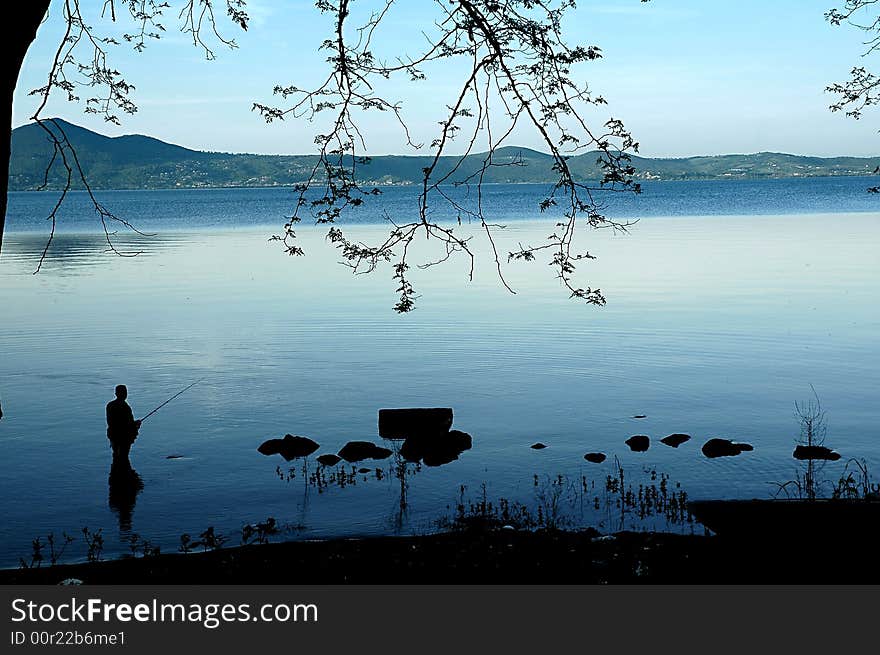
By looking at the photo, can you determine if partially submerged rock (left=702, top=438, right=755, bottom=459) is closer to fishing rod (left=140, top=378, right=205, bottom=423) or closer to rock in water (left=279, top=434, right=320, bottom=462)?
rock in water (left=279, top=434, right=320, bottom=462)

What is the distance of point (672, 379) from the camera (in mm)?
29531

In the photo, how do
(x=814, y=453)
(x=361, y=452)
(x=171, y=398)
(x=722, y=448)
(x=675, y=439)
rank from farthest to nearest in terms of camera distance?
(x=171, y=398) < (x=675, y=439) < (x=361, y=452) < (x=722, y=448) < (x=814, y=453)

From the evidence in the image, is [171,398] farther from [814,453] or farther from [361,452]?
[814,453]

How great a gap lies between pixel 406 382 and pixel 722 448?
35.8 ft

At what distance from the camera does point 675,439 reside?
74.2 feet

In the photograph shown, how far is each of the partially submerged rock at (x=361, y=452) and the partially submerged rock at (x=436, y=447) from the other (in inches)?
19.1

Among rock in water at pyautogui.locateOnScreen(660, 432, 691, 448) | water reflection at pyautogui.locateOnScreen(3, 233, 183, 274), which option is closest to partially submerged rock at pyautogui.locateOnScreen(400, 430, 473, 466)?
rock in water at pyautogui.locateOnScreen(660, 432, 691, 448)

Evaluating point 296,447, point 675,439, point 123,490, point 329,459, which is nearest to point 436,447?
point 329,459

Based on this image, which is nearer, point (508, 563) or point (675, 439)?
point (508, 563)

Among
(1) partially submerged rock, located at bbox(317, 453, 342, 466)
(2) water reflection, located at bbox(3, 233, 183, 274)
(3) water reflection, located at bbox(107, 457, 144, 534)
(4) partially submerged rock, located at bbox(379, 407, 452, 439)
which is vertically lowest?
(3) water reflection, located at bbox(107, 457, 144, 534)

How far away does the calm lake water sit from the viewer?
1928cm

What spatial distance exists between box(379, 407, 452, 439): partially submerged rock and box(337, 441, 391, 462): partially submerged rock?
100 cm

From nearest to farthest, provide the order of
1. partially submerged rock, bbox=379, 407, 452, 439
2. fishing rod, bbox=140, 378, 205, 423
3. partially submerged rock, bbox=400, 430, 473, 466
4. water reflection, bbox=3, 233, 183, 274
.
Answer: partially submerged rock, bbox=400, 430, 473, 466 < partially submerged rock, bbox=379, 407, 452, 439 < fishing rod, bbox=140, 378, 205, 423 < water reflection, bbox=3, 233, 183, 274

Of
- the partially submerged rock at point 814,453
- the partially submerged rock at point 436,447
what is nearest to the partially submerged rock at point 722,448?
the partially submerged rock at point 814,453
